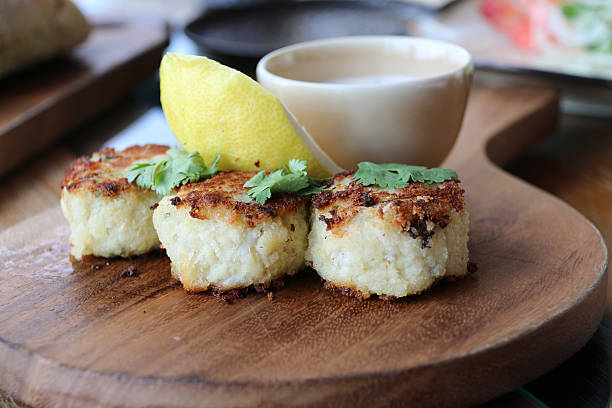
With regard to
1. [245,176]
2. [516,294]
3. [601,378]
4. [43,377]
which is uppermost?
[245,176]

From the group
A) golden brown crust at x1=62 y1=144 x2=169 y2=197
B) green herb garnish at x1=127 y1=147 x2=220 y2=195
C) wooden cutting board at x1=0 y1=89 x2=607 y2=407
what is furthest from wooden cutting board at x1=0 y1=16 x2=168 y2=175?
green herb garnish at x1=127 y1=147 x2=220 y2=195

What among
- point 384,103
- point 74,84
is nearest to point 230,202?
point 384,103

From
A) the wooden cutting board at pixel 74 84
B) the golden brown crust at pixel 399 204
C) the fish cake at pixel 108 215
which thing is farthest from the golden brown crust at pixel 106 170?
the wooden cutting board at pixel 74 84

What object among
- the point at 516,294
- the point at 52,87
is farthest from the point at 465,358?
the point at 52,87

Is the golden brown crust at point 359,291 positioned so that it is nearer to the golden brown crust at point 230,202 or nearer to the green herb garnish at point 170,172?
the golden brown crust at point 230,202

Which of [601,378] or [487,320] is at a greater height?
[487,320]

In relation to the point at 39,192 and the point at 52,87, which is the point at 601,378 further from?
the point at 52,87
